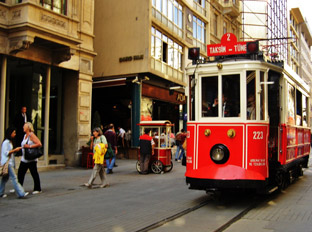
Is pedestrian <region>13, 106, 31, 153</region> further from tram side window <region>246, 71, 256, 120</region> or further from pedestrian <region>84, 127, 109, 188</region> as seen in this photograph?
tram side window <region>246, 71, 256, 120</region>

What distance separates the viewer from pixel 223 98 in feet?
25.1

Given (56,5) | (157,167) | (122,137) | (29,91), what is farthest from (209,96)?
(122,137)

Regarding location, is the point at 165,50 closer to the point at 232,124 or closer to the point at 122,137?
the point at 122,137

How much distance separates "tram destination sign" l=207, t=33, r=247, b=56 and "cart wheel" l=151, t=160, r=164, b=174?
6.34 meters

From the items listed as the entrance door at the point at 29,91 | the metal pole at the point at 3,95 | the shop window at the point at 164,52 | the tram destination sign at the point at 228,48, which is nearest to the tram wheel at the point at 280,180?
the tram destination sign at the point at 228,48

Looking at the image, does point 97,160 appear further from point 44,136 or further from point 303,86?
point 303,86

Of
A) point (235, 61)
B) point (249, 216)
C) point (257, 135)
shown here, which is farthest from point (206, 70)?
point (249, 216)

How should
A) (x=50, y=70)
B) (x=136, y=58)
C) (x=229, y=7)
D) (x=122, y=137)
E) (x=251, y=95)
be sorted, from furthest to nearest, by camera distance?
(x=229, y=7), (x=122, y=137), (x=136, y=58), (x=50, y=70), (x=251, y=95)

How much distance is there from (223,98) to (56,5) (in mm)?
9136

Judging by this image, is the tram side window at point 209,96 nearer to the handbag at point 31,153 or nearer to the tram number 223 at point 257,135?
the tram number 223 at point 257,135

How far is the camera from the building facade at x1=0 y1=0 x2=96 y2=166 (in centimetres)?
1238

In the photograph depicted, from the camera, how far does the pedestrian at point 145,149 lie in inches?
510

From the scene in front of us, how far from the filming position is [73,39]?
13.6 metres

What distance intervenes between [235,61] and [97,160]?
463 cm
